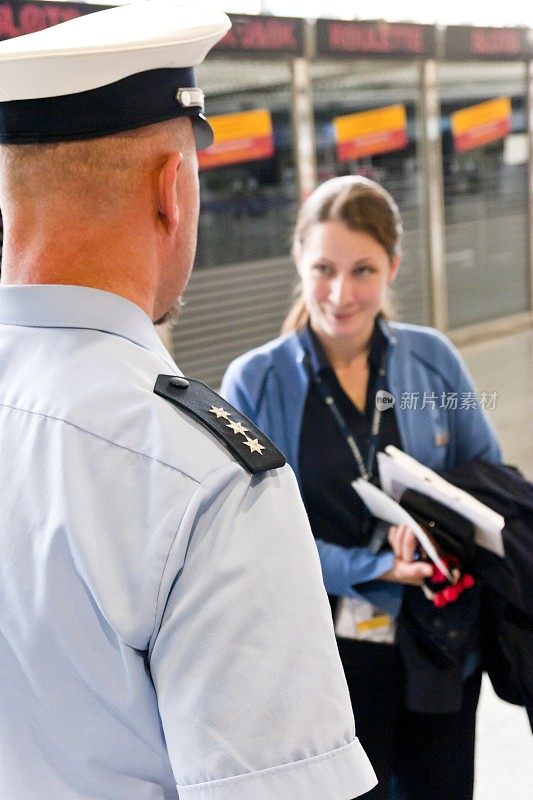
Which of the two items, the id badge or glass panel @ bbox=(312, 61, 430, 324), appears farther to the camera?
glass panel @ bbox=(312, 61, 430, 324)

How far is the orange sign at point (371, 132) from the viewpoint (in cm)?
751

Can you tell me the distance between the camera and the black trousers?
1979mm

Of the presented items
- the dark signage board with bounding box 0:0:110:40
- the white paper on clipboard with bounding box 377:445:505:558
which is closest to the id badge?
the white paper on clipboard with bounding box 377:445:505:558

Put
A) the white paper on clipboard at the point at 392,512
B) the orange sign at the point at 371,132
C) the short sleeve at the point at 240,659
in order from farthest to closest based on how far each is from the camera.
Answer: the orange sign at the point at 371,132
the white paper on clipboard at the point at 392,512
the short sleeve at the point at 240,659

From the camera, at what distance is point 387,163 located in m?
7.89

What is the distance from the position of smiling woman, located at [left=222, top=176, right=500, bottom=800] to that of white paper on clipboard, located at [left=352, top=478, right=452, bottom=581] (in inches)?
1.7

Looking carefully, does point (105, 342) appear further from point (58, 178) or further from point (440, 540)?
point (440, 540)

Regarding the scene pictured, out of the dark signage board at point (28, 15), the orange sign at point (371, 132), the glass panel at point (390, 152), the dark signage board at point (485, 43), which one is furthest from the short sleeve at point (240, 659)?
the dark signage board at point (485, 43)

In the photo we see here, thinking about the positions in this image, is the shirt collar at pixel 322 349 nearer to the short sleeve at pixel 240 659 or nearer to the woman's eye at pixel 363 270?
the woman's eye at pixel 363 270

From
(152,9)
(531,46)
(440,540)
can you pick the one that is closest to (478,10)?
(531,46)

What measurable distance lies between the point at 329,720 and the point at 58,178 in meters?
0.65

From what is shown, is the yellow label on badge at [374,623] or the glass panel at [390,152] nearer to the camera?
the yellow label on badge at [374,623]

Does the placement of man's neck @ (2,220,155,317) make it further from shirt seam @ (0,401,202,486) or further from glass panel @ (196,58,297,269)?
glass panel @ (196,58,297,269)

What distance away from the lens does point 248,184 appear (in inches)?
268
